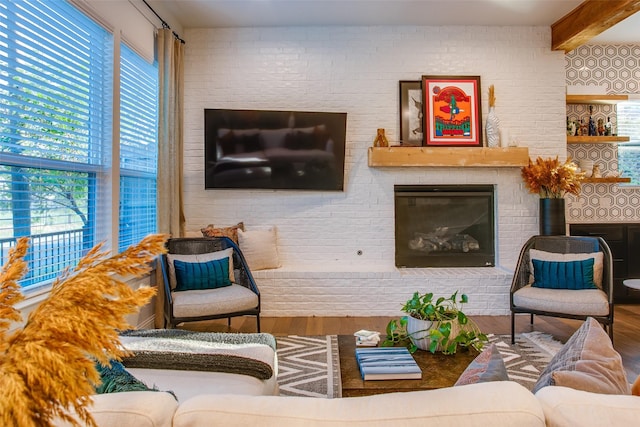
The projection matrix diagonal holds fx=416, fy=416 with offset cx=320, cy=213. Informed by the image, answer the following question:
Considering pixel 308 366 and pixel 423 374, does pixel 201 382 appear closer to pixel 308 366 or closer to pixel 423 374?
pixel 423 374

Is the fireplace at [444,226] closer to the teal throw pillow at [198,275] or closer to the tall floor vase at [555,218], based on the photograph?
the tall floor vase at [555,218]

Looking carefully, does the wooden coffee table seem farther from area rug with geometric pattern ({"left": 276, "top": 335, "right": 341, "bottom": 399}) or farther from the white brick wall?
the white brick wall

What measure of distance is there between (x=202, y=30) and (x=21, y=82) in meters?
2.56

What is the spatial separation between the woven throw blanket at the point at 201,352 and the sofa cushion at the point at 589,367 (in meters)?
1.07

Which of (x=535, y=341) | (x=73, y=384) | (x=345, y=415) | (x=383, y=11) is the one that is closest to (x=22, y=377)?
(x=73, y=384)

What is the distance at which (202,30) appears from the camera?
4.30 m

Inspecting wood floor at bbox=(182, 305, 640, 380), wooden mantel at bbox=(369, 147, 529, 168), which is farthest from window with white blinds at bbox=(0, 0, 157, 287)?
wooden mantel at bbox=(369, 147, 529, 168)

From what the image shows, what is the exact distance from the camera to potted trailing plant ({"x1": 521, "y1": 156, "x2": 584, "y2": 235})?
3994 mm

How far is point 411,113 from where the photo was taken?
170 inches

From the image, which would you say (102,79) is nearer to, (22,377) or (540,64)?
(22,377)

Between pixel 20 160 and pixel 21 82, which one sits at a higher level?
pixel 21 82

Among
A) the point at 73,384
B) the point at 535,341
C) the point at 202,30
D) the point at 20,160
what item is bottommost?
the point at 535,341

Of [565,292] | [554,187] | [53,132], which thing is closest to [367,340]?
[565,292]

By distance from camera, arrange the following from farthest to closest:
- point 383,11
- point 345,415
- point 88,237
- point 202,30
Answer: point 202,30
point 383,11
point 88,237
point 345,415
